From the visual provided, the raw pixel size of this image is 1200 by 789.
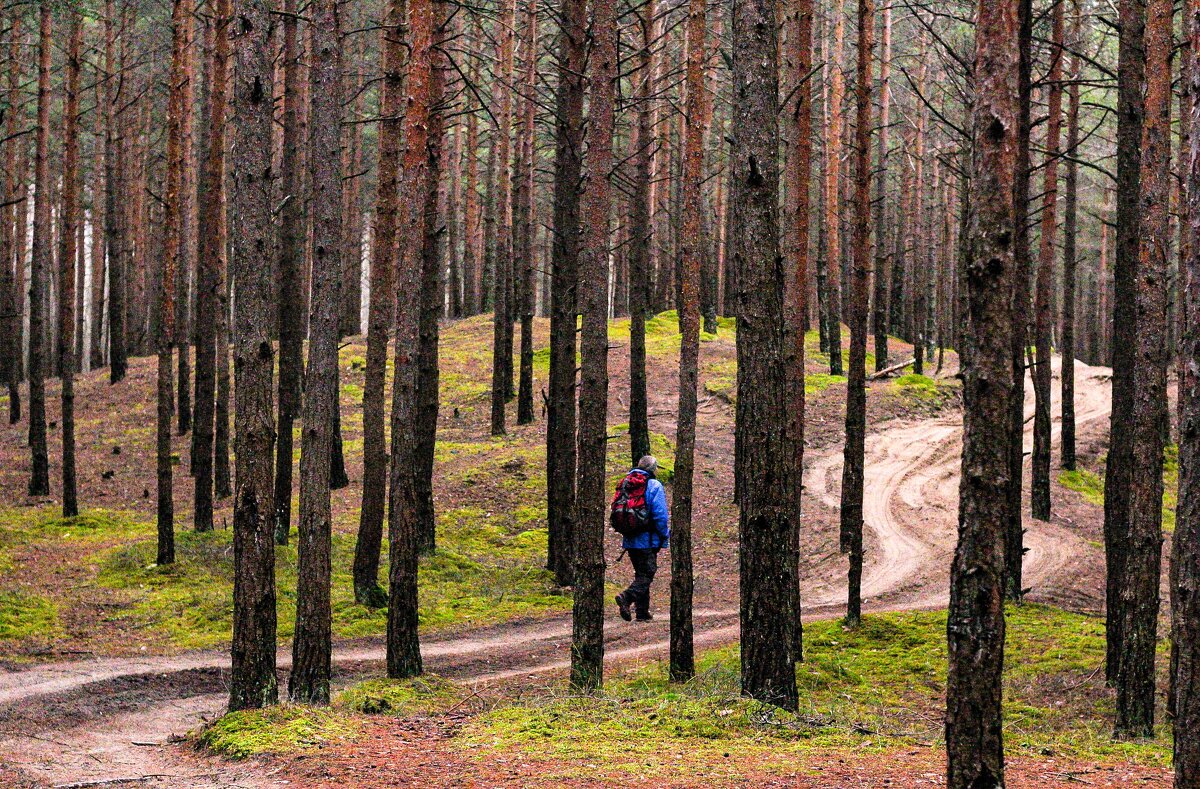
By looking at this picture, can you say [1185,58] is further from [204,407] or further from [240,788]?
[204,407]

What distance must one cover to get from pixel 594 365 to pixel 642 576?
4892mm

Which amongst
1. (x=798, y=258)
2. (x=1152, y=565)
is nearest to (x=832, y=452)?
(x=798, y=258)

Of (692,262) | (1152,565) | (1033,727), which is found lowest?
(1033,727)

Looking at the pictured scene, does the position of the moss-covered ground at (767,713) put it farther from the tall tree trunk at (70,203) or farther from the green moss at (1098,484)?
the tall tree trunk at (70,203)

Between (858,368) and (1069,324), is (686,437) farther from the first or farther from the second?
(1069,324)

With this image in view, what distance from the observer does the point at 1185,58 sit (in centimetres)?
1055

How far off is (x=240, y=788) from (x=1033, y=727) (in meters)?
7.27

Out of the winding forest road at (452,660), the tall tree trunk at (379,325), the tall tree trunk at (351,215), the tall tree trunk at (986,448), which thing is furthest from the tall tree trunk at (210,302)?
the tall tree trunk at (351,215)

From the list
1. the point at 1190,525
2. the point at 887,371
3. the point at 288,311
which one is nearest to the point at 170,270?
the point at 288,311

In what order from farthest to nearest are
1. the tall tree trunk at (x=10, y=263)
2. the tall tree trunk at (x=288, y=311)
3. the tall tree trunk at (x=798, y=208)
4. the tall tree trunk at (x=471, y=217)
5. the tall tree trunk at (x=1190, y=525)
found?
the tall tree trunk at (x=471, y=217) < the tall tree trunk at (x=10, y=263) < the tall tree trunk at (x=288, y=311) < the tall tree trunk at (x=798, y=208) < the tall tree trunk at (x=1190, y=525)

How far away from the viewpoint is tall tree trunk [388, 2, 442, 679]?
989cm

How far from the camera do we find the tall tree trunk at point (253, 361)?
776 cm

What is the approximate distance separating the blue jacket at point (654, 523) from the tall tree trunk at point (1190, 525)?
8201 mm

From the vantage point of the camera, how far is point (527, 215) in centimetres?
2083
